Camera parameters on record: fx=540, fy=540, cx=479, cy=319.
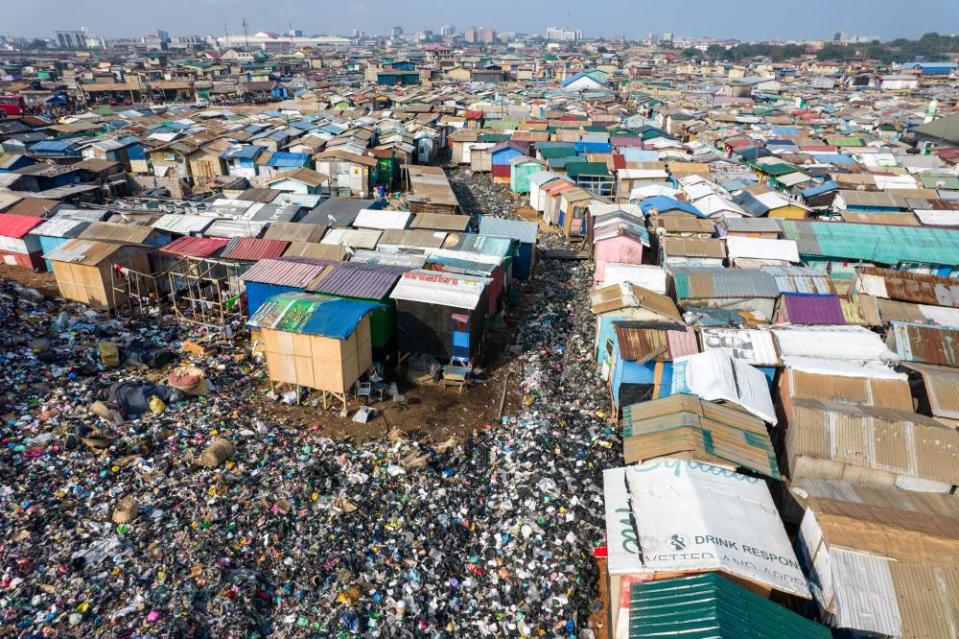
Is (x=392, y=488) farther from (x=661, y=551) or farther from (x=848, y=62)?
(x=848, y=62)

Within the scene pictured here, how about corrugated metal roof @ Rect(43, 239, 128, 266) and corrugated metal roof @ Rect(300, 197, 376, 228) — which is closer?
corrugated metal roof @ Rect(43, 239, 128, 266)

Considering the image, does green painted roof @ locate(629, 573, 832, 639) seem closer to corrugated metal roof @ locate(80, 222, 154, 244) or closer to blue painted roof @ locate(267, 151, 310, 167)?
corrugated metal roof @ locate(80, 222, 154, 244)

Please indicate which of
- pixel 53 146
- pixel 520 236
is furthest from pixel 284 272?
pixel 53 146

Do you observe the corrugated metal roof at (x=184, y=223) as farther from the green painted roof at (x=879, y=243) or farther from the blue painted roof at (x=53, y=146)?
the green painted roof at (x=879, y=243)

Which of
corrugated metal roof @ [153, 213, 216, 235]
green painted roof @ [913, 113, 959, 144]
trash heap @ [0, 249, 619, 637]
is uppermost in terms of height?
green painted roof @ [913, 113, 959, 144]

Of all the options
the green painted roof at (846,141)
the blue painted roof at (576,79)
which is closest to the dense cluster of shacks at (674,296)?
the green painted roof at (846,141)

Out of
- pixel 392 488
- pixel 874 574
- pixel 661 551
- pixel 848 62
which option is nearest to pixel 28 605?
pixel 392 488

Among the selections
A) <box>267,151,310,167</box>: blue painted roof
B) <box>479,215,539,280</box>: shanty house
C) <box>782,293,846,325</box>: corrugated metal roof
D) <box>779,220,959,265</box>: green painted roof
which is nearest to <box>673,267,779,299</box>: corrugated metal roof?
<box>782,293,846,325</box>: corrugated metal roof
